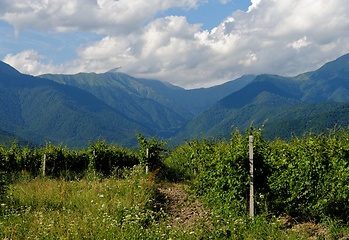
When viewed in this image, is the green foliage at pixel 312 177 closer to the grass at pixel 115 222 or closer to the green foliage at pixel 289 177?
the green foliage at pixel 289 177

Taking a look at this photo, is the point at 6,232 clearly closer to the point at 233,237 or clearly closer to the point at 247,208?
the point at 233,237

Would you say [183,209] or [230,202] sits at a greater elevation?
[230,202]

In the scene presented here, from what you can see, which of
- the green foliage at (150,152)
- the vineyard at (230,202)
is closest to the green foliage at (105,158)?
the green foliage at (150,152)

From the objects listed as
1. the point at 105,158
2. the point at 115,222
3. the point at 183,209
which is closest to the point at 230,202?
the point at 183,209

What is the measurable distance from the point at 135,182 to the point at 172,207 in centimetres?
161

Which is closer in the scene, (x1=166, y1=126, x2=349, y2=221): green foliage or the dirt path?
(x1=166, y1=126, x2=349, y2=221): green foliage

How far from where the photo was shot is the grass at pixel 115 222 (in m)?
8.34

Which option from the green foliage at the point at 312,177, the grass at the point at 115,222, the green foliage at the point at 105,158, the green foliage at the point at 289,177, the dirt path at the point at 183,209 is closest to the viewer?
the grass at the point at 115,222

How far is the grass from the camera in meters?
8.34

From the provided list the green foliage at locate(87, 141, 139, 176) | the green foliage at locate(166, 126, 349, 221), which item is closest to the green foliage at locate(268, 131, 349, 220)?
the green foliage at locate(166, 126, 349, 221)

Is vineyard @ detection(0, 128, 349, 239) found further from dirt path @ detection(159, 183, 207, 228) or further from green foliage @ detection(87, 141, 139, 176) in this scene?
green foliage @ detection(87, 141, 139, 176)

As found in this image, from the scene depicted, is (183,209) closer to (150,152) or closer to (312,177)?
(312,177)

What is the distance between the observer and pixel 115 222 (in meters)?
9.05

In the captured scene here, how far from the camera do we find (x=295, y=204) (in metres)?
11.0
